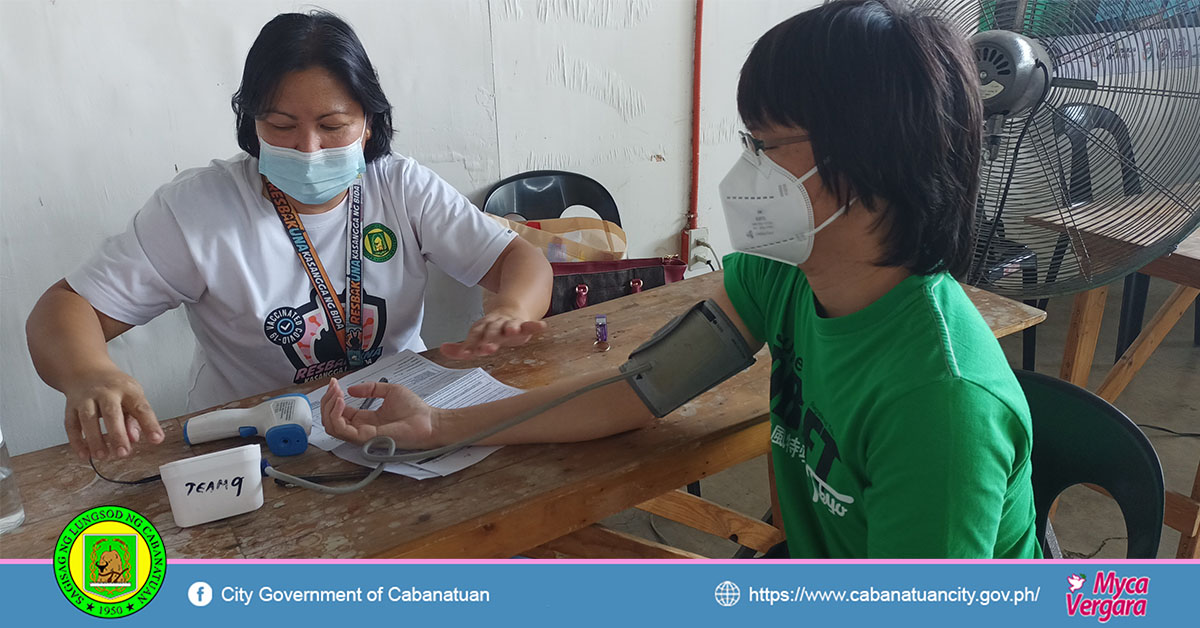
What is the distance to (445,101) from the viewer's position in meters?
2.18

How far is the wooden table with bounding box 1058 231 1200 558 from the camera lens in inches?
65.6

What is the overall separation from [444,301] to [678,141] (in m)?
0.99

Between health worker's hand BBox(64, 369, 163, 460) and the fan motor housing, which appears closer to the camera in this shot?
health worker's hand BBox(64, 369, 163, 460)

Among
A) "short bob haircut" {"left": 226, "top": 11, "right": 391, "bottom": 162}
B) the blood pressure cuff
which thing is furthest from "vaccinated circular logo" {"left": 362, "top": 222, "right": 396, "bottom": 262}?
the blood pressure cuff

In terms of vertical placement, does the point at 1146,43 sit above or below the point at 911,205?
above

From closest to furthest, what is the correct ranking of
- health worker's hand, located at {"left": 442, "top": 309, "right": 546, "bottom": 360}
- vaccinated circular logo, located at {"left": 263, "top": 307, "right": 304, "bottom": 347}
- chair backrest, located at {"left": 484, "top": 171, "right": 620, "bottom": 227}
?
1. health worker's hand, located at {"left": 442, "top": 309, "right": 546, "bottom": 360}
2. vaccinated circular logo, located at {"left": 263, "top": 307, "right": 304, "bottom": 347}
3. chair backrest, located at {"left": 484, "top": 171, "right": 620, "bottom": 227}

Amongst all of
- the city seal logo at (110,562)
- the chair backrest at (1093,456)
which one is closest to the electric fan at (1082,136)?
the chair backrest at (1093,456)
